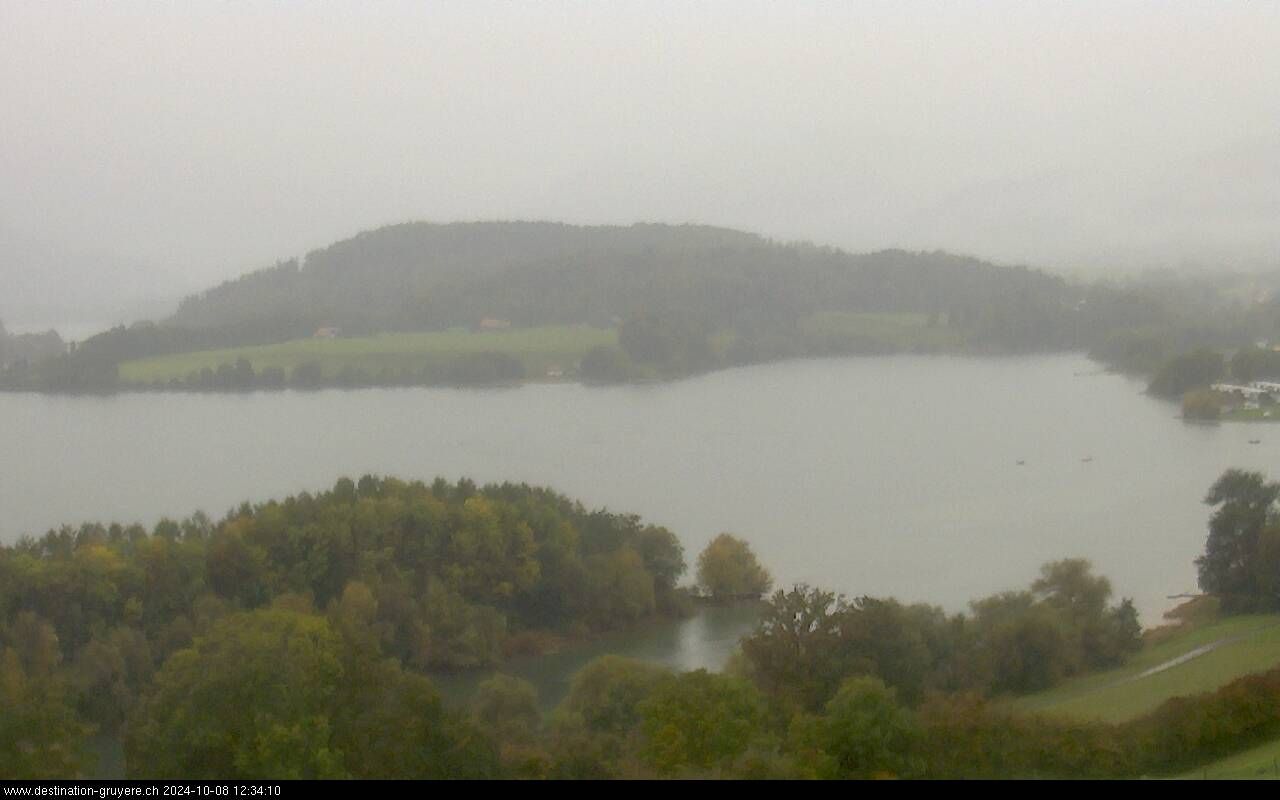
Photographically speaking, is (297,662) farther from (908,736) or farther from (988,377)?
(988,377)

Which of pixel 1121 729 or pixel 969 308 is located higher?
pixel 969 308

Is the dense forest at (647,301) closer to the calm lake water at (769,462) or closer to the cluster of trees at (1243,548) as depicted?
the calm lake water at (769,462)

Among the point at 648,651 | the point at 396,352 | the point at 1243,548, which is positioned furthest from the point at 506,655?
the point at 396,352

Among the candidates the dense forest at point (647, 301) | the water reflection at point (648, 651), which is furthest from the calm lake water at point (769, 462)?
the dense forest at point (647, 301)

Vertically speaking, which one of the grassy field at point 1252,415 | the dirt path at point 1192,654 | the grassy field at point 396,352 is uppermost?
the grassy field at point 396,352

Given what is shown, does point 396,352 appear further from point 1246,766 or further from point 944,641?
point 1246,766

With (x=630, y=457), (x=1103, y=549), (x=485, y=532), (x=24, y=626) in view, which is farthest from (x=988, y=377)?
(x=24, y=626)

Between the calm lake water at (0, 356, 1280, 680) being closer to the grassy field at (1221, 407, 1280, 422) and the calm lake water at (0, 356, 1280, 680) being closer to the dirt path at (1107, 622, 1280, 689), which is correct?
the grassy field at (1221, 407, 1280, 422)
